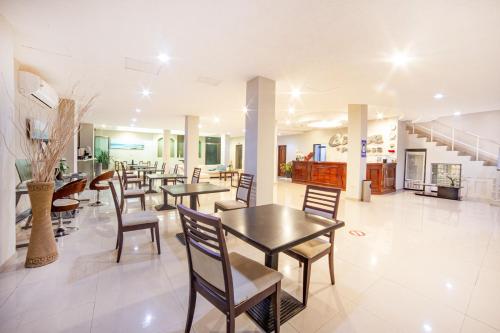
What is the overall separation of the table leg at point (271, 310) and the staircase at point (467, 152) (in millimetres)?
7855

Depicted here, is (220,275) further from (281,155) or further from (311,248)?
(281,155)

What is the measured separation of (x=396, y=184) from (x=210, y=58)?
8.45m

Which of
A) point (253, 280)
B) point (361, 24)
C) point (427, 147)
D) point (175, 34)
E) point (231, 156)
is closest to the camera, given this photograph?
point (253, 280)

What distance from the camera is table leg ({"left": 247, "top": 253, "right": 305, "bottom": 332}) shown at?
1612mm

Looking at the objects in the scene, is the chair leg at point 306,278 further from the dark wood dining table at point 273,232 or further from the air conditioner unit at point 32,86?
the air conditioner unit at point 32,86

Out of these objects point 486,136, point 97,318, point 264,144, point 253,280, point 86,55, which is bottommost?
point 97,318

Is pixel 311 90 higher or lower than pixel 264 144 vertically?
higher

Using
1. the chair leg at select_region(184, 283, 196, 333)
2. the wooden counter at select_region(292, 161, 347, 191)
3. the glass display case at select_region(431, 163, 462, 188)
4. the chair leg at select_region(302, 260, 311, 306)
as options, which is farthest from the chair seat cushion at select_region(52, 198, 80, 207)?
the glass display case at select_region(431, 163, 462, 188)

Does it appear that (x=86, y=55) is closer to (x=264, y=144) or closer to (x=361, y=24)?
(x=264, y=144)

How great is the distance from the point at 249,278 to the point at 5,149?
2.98 m

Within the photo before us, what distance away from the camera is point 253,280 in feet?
4.72

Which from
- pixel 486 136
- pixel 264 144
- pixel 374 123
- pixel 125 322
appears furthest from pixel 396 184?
pixel 125 322

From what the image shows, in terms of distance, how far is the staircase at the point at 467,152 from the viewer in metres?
7.14

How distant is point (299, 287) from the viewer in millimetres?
2152
